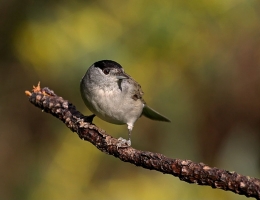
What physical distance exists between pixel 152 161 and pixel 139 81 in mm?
2962

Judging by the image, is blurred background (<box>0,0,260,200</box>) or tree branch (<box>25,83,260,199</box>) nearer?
tree branch (<box>25,83,260,199</box>)

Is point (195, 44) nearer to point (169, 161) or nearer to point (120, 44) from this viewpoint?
point (120, 44)

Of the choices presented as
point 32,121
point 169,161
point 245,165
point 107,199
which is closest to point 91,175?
point 107,199

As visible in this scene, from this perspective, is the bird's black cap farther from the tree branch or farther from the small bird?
the tree branch

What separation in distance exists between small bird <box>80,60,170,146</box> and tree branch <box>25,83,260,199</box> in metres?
0.84

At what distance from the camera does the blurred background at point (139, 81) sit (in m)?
5.21

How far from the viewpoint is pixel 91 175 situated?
550 cm

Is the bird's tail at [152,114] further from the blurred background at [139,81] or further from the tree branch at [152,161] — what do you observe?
the tree branch at [152,161]

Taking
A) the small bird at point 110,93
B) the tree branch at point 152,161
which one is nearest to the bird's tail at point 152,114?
the small bird at point 110,93

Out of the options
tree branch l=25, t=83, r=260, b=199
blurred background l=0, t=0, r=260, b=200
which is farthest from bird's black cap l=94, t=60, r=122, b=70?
tree branch l=25, t=83, r=260, b=199

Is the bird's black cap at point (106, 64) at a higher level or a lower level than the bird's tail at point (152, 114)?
lower

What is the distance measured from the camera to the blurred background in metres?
5.21

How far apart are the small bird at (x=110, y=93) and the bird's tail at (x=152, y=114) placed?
37cm

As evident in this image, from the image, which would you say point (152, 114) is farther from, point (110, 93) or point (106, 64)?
point (106, 64)
